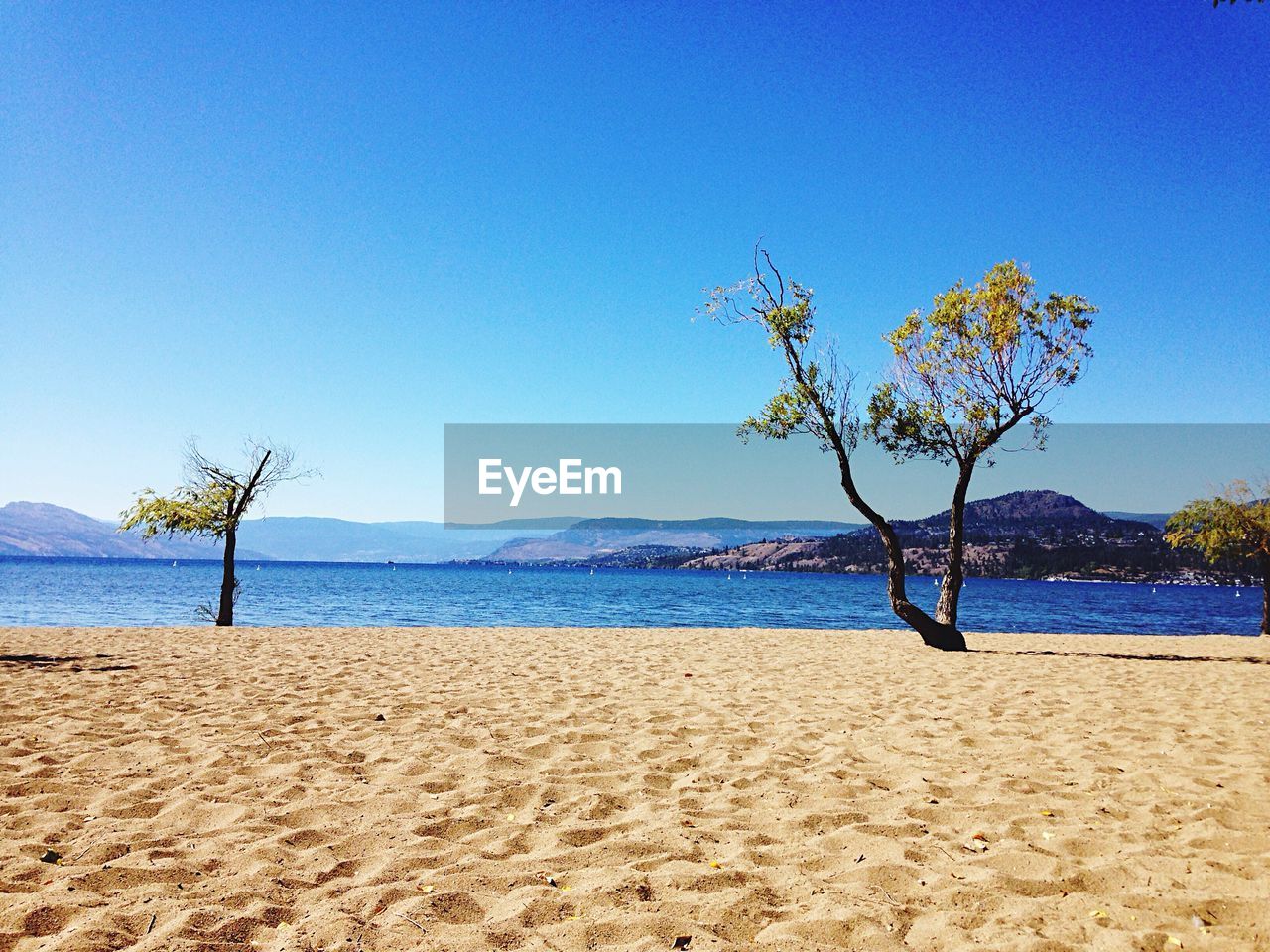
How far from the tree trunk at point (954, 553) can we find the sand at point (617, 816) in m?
6.71

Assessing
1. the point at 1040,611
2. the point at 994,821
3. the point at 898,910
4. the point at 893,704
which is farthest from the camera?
the point at 1040,611

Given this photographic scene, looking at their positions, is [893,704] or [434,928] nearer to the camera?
[434,928]

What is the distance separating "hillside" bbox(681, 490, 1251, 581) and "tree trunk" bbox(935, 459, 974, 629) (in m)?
98.1

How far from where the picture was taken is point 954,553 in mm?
16266

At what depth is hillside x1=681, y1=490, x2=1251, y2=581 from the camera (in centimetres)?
13050

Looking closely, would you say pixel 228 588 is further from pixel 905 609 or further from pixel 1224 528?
pixel 1224 528

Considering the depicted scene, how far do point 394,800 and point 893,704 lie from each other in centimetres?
621

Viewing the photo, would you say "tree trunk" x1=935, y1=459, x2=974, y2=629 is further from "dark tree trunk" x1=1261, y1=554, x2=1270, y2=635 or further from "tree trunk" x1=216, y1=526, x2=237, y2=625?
"tree trunk" x1=216, y1=526, x2=237, y2=625

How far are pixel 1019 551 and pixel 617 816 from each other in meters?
157

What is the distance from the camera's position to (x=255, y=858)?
396cm

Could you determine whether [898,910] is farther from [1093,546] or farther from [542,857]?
[1093,546]

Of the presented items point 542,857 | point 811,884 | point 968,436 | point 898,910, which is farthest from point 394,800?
point 968,436

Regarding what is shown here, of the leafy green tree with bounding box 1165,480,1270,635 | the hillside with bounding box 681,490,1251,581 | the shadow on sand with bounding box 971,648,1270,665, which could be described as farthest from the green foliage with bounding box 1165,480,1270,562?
the hillside with bounding box 681,490,1251,581

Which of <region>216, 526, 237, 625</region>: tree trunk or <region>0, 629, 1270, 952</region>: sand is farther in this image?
<region>216, 526, 237, 625</region>: tree trunk
